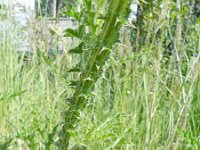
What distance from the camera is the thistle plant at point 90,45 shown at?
674mm

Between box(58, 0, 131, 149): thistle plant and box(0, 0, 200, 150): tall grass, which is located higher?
box(58, 0, 131, 149): thistle plant

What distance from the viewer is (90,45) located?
2.37ft

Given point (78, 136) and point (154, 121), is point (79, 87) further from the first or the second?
point (154, 121)

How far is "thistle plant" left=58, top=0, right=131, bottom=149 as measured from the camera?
67 centimetres

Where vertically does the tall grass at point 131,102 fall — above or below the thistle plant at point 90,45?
below

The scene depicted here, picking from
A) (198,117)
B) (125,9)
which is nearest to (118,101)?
(198,117)

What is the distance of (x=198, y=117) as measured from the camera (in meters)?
2.37

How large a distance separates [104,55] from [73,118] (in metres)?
0.14

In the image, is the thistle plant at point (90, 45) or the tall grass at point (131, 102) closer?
the thistle plant at point (90, 45)

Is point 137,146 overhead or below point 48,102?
below

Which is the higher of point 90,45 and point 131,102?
point 90,45

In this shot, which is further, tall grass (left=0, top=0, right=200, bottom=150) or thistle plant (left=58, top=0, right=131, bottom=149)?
tall grass (left=0, top=0, right=200, bottom=150)

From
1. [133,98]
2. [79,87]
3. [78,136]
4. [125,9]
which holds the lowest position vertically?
[133,98]

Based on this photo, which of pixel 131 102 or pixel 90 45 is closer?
pixel 90 45
